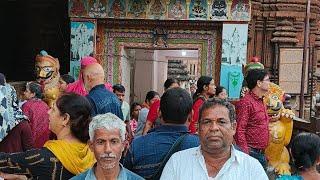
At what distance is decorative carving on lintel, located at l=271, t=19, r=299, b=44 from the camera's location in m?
13.3

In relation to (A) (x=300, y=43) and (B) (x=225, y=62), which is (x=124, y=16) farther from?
(A) (x=300, y=43)

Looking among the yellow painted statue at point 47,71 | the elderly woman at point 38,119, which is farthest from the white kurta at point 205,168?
the yellow painted statue at point 47,71

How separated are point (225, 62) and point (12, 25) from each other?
8230 millimetres

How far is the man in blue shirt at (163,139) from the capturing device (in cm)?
332

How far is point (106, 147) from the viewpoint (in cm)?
275

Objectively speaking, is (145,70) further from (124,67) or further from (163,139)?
(163,139)

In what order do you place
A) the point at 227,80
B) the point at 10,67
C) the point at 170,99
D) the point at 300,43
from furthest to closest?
the point at 10,67, the point at 300,43, the point at 227,80, the point at 170,99

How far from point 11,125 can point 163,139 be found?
1332 mm

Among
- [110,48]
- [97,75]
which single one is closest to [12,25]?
[110,48]

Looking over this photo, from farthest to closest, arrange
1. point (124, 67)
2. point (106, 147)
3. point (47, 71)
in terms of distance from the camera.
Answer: point (124, 67)
point (47, 71)
point (106, 147)

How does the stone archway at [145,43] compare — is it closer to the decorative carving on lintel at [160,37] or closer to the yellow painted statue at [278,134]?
the decorative carving on lintel at [160,37]

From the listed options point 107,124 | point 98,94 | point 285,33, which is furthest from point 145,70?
point 107,124

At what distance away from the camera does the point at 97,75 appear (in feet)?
14.8

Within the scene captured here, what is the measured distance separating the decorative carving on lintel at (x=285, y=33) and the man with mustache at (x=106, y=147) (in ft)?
36.2
